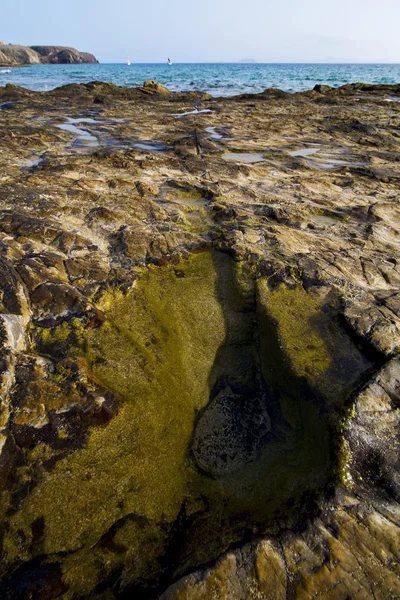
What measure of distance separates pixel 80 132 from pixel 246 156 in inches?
276

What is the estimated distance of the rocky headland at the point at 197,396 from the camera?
2275 mm

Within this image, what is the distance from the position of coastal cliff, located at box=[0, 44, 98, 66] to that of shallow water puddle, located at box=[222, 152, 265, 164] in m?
99.6

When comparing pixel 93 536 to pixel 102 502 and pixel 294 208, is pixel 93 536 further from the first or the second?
pixel 294 208

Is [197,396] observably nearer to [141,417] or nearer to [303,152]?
[141,417]

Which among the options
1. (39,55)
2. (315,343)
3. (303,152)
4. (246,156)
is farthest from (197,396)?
(39,55)

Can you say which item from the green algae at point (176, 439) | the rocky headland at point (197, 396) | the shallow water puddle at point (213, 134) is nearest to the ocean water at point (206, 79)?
the shallow water puddle at point (213, 134)

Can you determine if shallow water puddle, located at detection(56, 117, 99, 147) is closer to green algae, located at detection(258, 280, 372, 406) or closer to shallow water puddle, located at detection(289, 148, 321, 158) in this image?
shallow water puddle, located at detection(289, 148, 321, 158)

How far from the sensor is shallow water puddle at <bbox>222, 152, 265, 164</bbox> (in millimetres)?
10587

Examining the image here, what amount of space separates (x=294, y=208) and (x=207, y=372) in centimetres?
441

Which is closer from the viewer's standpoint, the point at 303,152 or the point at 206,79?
the point at 303,152

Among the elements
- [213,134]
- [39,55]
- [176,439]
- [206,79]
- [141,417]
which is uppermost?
[39,55]

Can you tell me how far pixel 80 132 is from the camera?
13.9 metres

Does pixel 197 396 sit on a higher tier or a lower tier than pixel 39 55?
lower

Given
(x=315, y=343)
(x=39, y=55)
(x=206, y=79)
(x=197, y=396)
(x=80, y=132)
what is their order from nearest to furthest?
(x=197, y=396), (x=315, y=343), (x=80, y=132), (x=206, y=79), (x=39, y=55)
